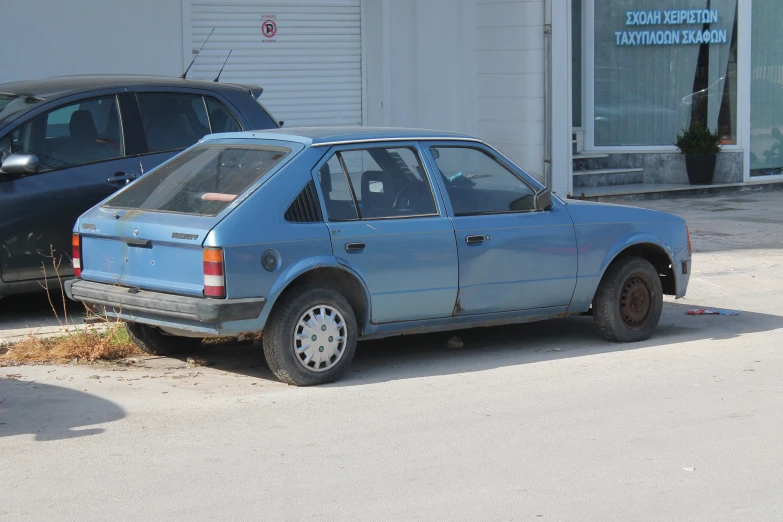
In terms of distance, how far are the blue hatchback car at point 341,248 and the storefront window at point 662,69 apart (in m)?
12.0

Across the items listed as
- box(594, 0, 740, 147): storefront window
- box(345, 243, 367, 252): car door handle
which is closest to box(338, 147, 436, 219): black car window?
box(345, 243, 367, 252): car door handle

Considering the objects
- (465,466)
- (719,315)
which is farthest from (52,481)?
(719,315)

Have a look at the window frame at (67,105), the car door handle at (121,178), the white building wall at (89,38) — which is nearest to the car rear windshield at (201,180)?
the car door handle at (121,178)

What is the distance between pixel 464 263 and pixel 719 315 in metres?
3.30

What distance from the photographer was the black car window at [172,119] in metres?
9.39

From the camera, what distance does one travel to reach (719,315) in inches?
389

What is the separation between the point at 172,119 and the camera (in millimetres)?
9516

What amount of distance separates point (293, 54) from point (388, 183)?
30.1 feet

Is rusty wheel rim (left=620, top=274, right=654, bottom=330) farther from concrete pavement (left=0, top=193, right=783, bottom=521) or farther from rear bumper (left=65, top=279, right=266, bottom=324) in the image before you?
rear bumper (left=65, top=279, right=266, bottom=324)

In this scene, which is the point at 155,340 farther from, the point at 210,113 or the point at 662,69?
the point at 662,69

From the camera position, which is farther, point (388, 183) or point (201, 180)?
point (388, 183)

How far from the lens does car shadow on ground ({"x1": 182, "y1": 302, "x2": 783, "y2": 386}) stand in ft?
25.5

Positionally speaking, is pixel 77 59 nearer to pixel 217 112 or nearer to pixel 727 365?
pixel 217 112

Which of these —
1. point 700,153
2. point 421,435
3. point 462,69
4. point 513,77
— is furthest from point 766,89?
point 421,435
